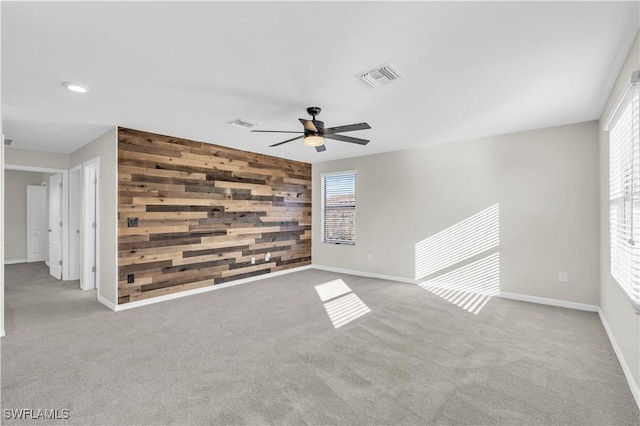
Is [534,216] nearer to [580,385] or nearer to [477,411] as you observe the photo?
[580,385]

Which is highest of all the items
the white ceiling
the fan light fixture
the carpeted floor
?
the white ceiling

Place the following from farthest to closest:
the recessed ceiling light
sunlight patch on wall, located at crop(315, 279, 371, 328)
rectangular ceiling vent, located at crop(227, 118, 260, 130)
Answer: rectangular ceiling vent, located at crop(227, 118, 260, 130) < sunlight patch on wall, located at crop(315, 279, 371, 328) < the recessed ceiling light

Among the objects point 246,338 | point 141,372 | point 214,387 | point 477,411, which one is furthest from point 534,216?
point 141,372

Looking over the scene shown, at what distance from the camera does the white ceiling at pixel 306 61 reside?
184cm

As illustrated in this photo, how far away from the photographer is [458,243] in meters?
4.98

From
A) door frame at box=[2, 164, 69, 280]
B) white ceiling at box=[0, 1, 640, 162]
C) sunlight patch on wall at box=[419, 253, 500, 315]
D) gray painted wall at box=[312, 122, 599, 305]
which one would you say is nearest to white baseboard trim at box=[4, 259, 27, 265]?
door frame at box=[2, 164, 69, 280]

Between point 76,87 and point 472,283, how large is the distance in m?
5.51

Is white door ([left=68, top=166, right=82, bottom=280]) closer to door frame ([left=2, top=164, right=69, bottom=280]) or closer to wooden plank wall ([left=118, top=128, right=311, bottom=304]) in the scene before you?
door frame ([left=2, top=164, right=69, bottom=280])

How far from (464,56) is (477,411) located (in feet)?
8.06

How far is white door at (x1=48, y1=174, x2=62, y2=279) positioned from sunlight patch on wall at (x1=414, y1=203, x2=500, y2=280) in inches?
262

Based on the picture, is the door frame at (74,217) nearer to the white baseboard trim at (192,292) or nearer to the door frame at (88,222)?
the door frame at (88,222)

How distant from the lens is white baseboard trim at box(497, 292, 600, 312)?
3932mm

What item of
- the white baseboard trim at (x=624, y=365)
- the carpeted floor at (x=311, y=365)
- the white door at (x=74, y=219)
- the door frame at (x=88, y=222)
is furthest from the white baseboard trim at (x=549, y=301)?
the white door at (x=74, y=219)

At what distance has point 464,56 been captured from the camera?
7.61 feet
